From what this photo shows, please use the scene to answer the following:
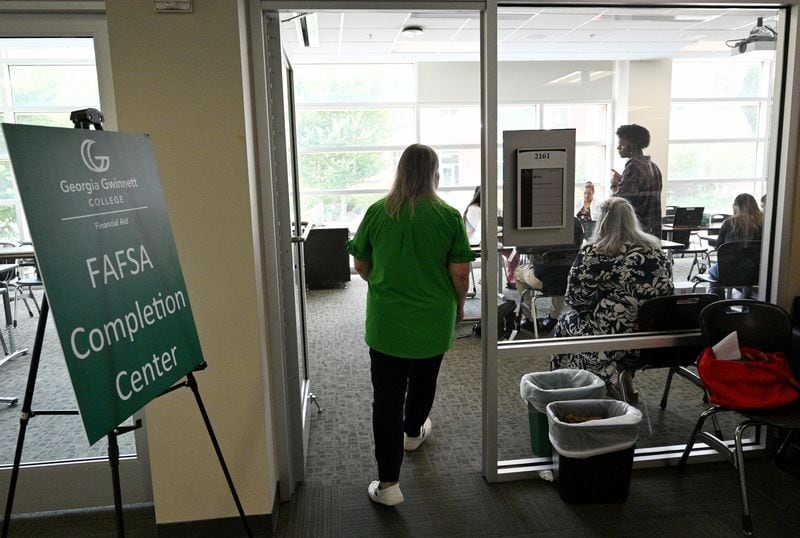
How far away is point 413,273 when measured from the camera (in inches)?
87.2

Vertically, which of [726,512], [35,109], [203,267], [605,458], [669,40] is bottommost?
[726,512]

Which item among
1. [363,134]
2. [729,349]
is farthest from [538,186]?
[363,134]

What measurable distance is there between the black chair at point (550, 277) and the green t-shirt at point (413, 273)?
1.48ft

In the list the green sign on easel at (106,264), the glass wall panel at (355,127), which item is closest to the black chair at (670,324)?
the green sign on easel at (106,264)

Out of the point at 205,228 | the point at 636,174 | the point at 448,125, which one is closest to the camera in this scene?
the point at 205,228

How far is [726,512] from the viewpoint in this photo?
7.40ft

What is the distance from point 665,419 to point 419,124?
19.2 feet

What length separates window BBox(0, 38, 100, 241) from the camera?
83.0 inches

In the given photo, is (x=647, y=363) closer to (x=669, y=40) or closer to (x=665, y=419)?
(x=665, y=419)

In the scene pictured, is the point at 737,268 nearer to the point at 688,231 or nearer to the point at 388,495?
the point at 688,231

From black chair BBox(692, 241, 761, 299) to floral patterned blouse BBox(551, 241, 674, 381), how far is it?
0.21m

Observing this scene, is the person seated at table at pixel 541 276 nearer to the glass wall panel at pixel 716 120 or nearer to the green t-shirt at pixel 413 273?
the green t-shirt at pixel 413 273

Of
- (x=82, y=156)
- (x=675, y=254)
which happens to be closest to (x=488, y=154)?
(x=675, y=254)

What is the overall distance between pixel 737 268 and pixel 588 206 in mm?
826
